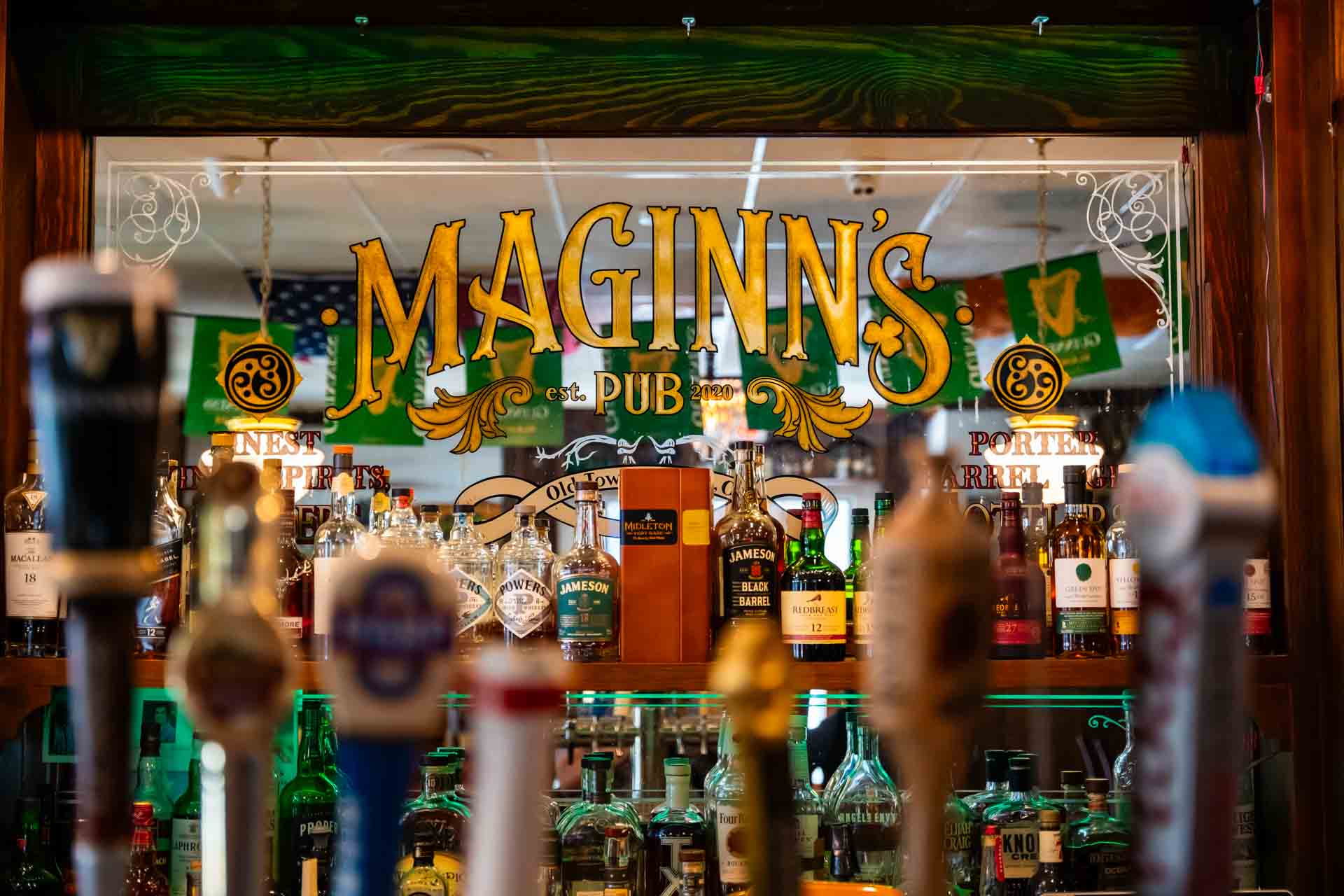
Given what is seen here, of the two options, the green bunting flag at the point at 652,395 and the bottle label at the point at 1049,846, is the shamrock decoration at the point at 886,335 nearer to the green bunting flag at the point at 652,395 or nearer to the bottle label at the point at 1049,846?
the green bunting flag at the point at 652,395

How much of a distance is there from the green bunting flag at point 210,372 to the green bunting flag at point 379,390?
0.10 meters

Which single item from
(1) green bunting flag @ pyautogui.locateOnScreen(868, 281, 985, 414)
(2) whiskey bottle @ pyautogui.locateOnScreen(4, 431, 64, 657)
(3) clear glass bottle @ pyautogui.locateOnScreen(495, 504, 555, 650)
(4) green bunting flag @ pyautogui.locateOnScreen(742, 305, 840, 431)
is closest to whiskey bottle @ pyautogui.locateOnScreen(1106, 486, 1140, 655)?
(1) green bunting flag @ pyautogui.locateOnScreen(868, 281, 985, 414)

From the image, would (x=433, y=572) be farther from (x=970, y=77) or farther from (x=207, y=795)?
(x=970, y=77)

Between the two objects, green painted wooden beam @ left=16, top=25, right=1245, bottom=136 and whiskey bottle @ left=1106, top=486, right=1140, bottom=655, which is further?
green painted wooden beam @ left=16, top=25, right=1245, bottom=136

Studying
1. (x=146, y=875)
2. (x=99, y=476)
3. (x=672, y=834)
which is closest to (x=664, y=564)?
(x=672, y=834)

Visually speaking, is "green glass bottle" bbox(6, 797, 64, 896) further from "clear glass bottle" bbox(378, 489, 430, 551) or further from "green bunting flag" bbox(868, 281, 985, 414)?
"green bunting flag" bbox(868, 281, 985, 414)

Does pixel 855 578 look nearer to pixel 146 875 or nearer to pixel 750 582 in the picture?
pixel 750 582

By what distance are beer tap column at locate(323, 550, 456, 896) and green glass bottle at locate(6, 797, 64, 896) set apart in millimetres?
2107

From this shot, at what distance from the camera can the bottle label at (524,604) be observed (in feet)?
7.01

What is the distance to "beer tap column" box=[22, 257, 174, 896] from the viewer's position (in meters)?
0.37

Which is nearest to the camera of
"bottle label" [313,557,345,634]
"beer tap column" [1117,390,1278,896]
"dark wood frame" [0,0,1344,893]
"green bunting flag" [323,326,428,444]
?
"beer tap column" [1117,390,1278,896]

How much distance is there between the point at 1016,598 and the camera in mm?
2141

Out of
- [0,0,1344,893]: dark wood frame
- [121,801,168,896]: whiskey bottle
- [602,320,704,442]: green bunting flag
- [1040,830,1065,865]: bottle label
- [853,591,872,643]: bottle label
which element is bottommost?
[121,801,168,896]: whiskey bottle

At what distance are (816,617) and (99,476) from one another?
5.69ft
